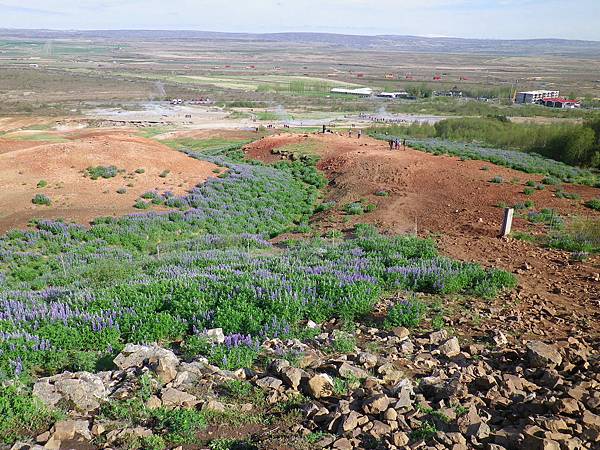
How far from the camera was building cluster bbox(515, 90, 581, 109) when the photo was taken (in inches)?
3602

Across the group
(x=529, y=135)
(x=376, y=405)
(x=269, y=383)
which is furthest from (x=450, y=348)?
(x=529, y=135)

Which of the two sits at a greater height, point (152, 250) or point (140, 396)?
point (140, 396)

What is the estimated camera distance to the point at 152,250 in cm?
1520

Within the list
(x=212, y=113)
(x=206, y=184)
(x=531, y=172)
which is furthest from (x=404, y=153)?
(x=212, y=113)

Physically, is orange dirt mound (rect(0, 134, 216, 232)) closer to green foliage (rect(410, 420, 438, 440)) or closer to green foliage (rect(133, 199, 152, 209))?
green foliage (rect(133, 199, 152, 209))

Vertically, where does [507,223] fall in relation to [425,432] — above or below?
below

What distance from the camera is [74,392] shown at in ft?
16.8

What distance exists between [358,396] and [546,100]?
106 m

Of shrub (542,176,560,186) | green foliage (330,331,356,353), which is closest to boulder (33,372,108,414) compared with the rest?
green foliage (330,331,356,353)

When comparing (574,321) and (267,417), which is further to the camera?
(574,321)

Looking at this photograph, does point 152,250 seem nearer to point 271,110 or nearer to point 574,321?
point 574,321

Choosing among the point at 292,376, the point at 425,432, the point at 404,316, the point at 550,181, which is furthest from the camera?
the point at 550,181

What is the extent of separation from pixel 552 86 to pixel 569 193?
140614 mm

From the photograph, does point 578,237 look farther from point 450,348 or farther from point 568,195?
point 568,195
